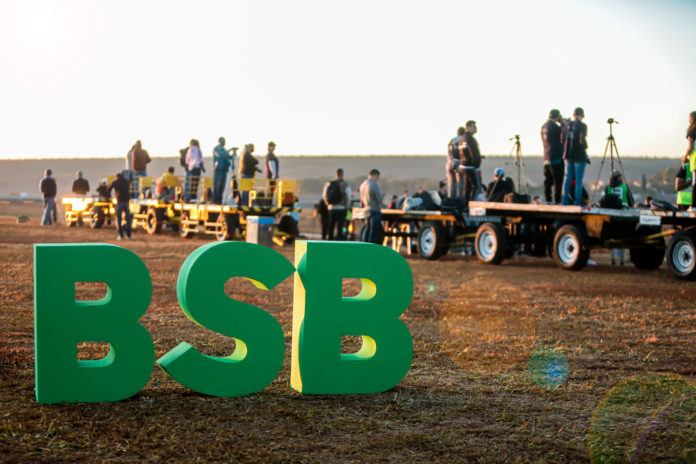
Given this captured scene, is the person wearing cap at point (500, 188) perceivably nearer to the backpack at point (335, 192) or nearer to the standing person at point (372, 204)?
the standing person at point (372, 204)

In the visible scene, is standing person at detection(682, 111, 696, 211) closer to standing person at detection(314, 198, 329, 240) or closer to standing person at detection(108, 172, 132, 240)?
standing person at detection(314, 198, 329, 240)

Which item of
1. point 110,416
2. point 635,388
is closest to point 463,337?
point 635,388

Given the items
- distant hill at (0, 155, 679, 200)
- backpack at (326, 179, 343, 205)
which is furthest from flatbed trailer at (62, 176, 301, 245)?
distant hill at (0, 155, 679, 200)

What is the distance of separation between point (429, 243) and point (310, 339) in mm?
12535

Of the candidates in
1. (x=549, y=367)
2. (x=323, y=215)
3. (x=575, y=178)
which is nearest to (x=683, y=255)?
(x=575, y=178)

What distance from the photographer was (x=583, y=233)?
14.3m

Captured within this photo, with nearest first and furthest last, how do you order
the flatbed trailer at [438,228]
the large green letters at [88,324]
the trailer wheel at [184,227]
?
the large green letters at [88,324], the flatbed trailer at [438,228], the trailer wheel at [184,227]

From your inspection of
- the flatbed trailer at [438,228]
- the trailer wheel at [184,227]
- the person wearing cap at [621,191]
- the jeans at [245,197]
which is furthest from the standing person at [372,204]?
the trailer wheel at [184,227]

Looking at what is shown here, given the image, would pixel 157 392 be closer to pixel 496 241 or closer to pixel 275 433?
pixel 275 433

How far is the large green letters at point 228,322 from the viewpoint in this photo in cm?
507

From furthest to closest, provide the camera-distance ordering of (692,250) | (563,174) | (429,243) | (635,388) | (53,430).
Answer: (429,243)
(563,174)
(692,250)
(635,388)
(53,430)

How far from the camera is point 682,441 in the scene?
4.34 m

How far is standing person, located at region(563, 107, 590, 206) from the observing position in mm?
14016

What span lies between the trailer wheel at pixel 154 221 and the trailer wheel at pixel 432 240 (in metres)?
10.8
